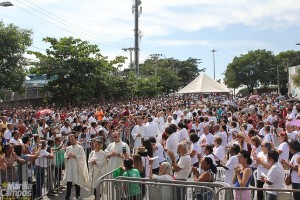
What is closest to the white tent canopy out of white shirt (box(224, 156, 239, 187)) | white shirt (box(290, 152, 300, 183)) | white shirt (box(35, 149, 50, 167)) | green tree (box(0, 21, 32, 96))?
green tree (box(0, 21, 32, 96))

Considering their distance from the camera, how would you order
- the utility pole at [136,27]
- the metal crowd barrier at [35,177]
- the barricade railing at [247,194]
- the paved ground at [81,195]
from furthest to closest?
the utility pole at [136,27] < the paved ground at [81,195] < the metal crowd barrier at [35,177] < the barricade railing at [247,194]

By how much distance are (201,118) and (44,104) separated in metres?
19.7

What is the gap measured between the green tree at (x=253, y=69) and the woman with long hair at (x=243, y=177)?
76.6 metres

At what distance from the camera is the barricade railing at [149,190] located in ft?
19.3

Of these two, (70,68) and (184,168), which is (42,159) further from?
(70,68)

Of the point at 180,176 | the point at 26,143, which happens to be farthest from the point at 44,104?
the point at 180,176

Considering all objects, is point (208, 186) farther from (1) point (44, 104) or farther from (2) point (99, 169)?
(1) point (44, 104)

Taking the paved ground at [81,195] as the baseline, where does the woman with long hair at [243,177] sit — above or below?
above

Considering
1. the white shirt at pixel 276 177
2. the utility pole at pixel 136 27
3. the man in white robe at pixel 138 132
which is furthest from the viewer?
the utility pole at pixel 136 27

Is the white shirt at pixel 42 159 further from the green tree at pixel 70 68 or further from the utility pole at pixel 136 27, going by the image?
Answer: the utility pole at pixel 136 27

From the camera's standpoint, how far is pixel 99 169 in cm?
938

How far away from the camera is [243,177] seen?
648 cm

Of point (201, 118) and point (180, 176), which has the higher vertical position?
point (201, 118)

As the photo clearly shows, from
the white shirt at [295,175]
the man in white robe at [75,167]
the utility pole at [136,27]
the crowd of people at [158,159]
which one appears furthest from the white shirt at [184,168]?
the utility pole at [136,27]
